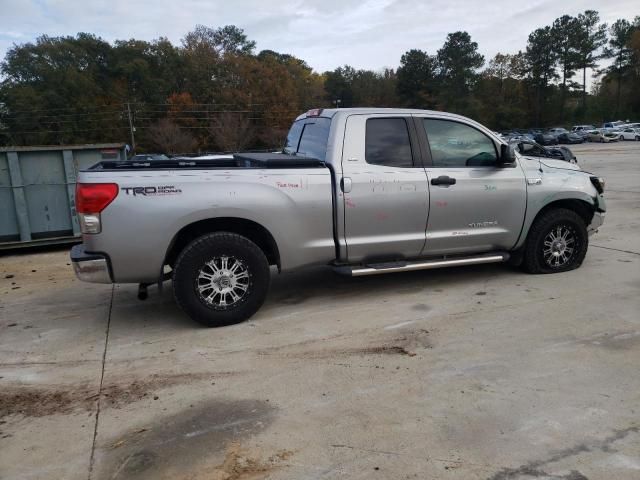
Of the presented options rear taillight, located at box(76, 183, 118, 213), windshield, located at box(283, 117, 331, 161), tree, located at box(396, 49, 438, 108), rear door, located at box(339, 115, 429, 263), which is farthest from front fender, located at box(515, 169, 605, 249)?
tree, located at box(396, 49, 438, 108)

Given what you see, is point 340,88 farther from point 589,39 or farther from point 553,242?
point 553,242

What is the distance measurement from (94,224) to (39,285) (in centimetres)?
306

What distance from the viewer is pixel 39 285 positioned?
6848 millimetres

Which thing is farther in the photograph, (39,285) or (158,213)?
(39,285)

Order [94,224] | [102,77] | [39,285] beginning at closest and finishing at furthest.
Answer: [94,224]
[39,285]
[102,77]

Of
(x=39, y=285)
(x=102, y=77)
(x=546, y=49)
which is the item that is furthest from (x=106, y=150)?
(x=546, y=49)

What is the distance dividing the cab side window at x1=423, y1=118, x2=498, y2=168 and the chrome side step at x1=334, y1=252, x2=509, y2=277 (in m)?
1.01

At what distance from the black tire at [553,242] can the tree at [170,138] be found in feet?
179

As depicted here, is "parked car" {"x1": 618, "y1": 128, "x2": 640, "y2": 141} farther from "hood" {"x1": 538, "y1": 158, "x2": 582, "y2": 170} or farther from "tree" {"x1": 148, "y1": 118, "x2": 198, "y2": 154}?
"hood" {"x1": 538, "y1": 158, "x2": 582, "y2": 170}

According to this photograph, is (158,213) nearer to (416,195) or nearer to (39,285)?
(416,195)

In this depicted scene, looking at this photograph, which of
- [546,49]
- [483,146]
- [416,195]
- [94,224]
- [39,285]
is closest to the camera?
[94,224]

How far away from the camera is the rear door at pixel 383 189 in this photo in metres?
5.19

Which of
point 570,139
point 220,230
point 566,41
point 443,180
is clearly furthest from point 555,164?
point 566,41

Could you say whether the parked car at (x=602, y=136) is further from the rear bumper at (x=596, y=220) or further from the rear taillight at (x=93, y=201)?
the rear taillight at (x=93, y=201)
